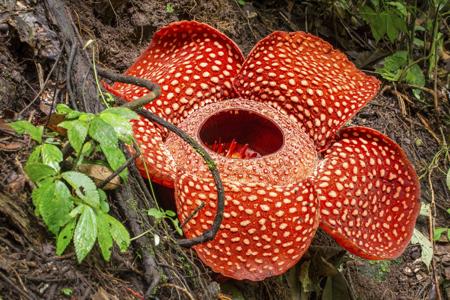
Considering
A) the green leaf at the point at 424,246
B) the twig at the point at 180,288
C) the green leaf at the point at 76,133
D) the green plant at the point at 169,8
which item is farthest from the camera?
the green plant at the point at 169,8

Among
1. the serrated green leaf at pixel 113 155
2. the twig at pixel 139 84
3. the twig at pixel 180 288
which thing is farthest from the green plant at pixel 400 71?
the serrated green leaf at pixel 113 155

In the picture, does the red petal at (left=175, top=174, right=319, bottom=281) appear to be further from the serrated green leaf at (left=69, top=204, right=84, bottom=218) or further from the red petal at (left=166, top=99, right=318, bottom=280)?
the serrated green leaf at (left=69, top=204, right=84, bottom=218)

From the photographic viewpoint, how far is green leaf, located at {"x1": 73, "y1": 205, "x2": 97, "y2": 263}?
5.63ft

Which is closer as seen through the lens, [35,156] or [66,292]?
[66,292]

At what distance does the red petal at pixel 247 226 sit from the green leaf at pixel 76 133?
0.61 m

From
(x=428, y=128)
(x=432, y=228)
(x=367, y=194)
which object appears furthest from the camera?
(x=428, y=128)

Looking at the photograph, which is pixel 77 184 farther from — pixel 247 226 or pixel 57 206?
pixel 247 226

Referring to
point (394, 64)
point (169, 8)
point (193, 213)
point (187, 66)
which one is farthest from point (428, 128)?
point (193, 213)

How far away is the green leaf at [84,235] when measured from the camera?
1716mm

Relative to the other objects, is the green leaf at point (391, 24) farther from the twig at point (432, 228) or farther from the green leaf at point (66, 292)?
the green leaf at point (66, 292)

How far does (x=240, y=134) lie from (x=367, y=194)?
616 millimetres

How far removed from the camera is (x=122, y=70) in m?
3.28

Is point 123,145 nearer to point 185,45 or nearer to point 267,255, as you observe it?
point 267,255

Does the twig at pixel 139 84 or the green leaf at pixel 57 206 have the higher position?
the green leaf at pixel 57 206
